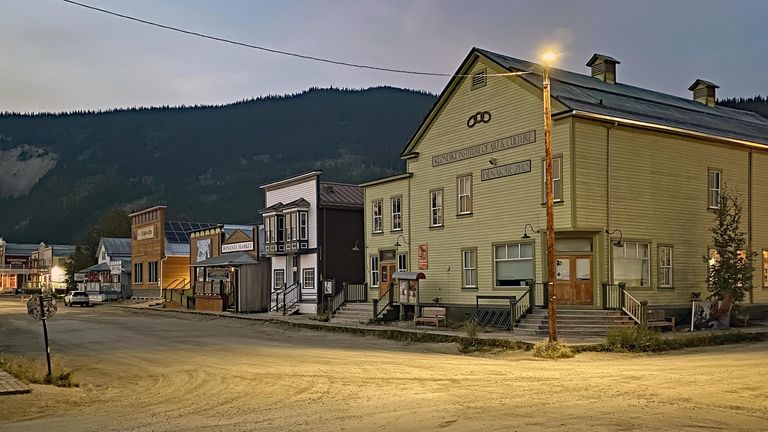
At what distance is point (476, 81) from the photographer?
32.3 metres

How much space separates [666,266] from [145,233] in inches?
2129

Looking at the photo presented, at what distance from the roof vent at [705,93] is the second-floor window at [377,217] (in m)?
17.9

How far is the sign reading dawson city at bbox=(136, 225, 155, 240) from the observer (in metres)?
70.8

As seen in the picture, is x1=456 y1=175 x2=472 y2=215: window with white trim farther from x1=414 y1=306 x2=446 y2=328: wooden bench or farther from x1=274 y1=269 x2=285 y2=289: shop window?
x1=274 y1=269 x2=285 y2=289: shop window

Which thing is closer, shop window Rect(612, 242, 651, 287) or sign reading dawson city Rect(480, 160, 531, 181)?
shop window Rect(612, 242, 651, 287)

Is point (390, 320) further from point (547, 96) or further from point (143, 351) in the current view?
point (547, 96)

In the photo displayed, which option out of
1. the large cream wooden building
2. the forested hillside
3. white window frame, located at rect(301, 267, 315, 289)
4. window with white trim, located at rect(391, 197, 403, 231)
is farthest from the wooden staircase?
the forested hillside

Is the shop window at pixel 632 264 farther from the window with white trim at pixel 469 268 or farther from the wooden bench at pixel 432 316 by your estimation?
the wooden bench at pixel 432 316

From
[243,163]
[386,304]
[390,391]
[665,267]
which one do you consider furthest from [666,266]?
[243,163]

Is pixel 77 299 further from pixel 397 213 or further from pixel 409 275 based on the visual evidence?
pixel 409 275

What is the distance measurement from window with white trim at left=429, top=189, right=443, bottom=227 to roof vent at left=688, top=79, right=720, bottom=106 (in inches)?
643

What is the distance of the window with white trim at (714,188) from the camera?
102ft

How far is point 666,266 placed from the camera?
2966 cm

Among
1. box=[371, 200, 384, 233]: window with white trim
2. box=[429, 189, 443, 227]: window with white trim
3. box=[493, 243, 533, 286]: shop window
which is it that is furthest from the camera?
box=[371, 200, 384, 233]: window with white trim
